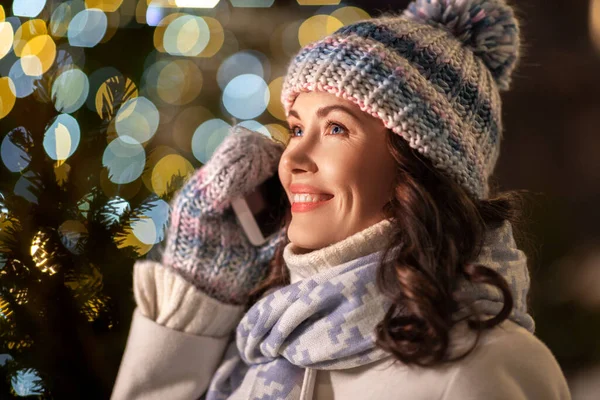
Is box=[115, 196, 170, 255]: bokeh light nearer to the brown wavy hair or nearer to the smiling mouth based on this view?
the smiling mouth

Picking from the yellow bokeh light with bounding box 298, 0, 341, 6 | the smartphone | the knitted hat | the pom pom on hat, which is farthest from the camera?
the yellow bokeh light with bounding box 298, 0, 341, 6

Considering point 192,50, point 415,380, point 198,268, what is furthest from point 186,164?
point 415,380

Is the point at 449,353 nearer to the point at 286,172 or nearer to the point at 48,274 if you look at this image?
the point at 286,172

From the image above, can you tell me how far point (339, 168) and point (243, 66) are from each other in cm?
70

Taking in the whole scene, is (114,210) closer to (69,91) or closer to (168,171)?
(69,91)

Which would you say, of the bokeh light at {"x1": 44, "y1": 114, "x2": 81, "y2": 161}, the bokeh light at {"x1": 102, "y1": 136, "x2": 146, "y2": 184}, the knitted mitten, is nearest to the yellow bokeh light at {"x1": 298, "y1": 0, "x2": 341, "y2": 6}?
the knitted mitten

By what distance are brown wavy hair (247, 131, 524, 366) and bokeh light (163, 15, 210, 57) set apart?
2.29 ft

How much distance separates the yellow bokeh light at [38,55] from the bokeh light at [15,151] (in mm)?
106

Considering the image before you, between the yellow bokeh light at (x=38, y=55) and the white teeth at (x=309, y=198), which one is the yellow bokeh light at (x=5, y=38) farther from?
the white teeth at (x=309, y=198)

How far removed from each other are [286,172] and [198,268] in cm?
29

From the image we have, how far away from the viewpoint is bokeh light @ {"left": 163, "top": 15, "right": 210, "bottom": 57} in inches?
56.1

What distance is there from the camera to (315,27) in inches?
58.9

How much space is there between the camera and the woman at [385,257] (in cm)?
91

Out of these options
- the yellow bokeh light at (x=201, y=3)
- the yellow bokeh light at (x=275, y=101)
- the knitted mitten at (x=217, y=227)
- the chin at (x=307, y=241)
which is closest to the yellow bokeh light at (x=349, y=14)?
the yellow bokeh light at (x=275, y=101)
